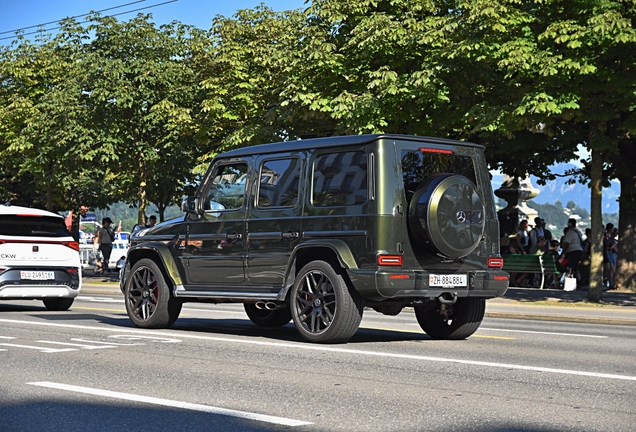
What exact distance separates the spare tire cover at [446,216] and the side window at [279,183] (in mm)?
1489

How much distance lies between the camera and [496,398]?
23.8ft

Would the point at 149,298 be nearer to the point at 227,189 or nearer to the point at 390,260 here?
the point at 227,189

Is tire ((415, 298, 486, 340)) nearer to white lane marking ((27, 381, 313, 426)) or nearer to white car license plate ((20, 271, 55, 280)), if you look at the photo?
white lane marking ((27, 381, 313, 426))

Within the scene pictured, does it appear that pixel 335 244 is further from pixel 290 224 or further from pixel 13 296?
pixel 13 296

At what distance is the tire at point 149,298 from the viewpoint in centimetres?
1297

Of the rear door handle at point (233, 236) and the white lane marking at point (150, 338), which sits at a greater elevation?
the rear door handle at point (233, 236)

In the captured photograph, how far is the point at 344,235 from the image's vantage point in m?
10.9

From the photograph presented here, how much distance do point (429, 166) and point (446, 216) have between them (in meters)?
0.73

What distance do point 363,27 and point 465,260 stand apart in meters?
13.4

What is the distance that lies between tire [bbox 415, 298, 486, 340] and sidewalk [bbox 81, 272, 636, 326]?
5270 millimetres

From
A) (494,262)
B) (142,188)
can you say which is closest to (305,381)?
(494,262)

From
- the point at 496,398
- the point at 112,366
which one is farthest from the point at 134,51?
the point at 496,398

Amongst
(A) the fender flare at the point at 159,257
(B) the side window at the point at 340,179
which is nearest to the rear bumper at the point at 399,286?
(B) the side window at the point at 340,179

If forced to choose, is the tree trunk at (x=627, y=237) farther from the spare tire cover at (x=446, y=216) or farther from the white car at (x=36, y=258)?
the spare tire cover at (x=446, y=216)
